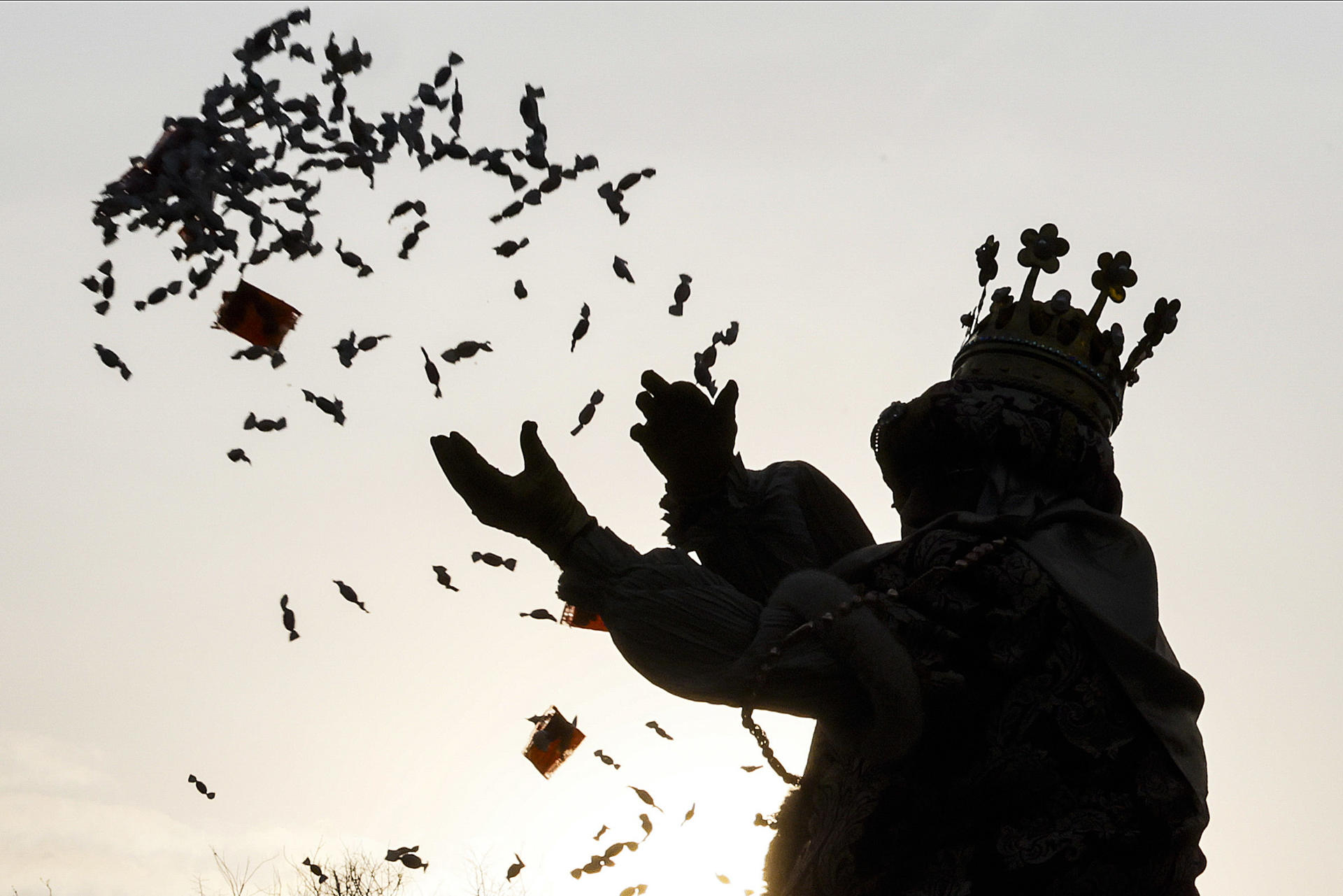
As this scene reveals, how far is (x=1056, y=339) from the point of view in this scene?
522 cm

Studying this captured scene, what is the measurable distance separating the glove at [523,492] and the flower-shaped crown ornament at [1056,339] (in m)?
1.48

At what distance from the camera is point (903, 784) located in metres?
4.57

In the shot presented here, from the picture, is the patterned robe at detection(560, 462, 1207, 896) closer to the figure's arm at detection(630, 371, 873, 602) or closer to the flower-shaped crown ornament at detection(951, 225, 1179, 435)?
the figure's arm at detection(630, 371, 873, 602)

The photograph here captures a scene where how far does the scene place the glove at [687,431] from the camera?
459 cm

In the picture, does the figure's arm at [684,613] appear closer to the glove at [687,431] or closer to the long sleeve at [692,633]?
the long sleeve at [692,633]

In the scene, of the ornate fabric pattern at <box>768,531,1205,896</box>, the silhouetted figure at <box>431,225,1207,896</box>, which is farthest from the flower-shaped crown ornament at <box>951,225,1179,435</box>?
the ornate fabric pattern at <box>768,531,1205,896</box>

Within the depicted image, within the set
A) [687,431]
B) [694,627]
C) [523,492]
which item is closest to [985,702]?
[694,627]

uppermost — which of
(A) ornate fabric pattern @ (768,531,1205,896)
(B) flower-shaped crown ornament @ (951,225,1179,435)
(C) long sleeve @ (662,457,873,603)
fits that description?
(B) flower-shaped crown ornament @ (951,225,1179,435)

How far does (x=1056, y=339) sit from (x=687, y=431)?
135 cm

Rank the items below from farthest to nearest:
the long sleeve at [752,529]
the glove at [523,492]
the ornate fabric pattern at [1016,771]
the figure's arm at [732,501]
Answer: the long sleeve at [752,529]
the figure's arm at [732,501]
the glove at [523,492]
the ornate fabric pattern at [1016,771]

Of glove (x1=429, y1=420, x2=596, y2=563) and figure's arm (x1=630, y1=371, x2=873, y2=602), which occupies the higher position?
figure's arm (x1=630, y1=371, x2=873, y2=602)

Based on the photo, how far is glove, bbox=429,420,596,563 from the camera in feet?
14.8

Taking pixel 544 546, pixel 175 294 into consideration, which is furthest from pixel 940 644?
pixel 175 294

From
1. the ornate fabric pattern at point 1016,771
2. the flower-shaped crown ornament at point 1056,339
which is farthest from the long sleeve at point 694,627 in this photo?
the flower-shaped crown ornament at point 1056,339
